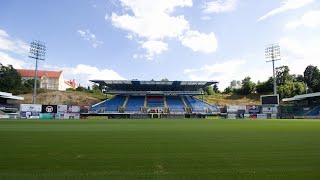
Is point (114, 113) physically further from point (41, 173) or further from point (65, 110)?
point (41, 173)

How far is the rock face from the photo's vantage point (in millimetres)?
85875

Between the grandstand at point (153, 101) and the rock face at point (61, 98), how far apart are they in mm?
17250

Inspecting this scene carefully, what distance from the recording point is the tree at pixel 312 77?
96887mm

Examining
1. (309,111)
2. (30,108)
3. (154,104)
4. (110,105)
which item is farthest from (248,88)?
(30,108)

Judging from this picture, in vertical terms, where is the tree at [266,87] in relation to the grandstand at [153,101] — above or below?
above

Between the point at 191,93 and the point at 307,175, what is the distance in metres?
67.4

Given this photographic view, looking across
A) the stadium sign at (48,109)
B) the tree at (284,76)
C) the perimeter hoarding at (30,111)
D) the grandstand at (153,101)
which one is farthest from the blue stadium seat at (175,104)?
the tree at (284,76)

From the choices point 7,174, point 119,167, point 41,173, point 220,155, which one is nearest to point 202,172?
point 119,167

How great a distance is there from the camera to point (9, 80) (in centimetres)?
9056

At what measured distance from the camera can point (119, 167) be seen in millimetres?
5613

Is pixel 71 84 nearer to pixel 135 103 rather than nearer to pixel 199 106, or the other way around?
pixel 135 103

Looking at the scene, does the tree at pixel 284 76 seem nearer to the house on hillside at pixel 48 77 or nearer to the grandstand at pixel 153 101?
the grandstand at pixel 153 101

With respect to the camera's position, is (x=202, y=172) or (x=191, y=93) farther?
(x=191, y=93)

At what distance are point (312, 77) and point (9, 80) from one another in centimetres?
10947
